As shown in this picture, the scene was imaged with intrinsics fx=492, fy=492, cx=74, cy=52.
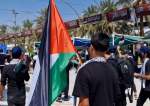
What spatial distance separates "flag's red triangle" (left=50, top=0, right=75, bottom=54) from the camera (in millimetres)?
6603

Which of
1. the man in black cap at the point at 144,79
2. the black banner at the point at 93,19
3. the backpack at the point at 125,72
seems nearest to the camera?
the backpack at the point at 125,72

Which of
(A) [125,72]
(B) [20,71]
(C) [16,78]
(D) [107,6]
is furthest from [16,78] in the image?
(D) [107,6]

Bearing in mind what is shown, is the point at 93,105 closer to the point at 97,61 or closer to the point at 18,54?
the point at 97,61

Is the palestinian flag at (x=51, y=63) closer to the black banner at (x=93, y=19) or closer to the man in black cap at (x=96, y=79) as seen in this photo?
the man in black cap at (x=96, y=79)

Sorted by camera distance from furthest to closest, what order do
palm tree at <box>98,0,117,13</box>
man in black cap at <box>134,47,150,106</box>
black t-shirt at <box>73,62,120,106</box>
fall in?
palm tree at <box>98,0,117,13</box> < man in black cap at <box>134,47,150,106</box> < black t-shirt at <box>73,62,120,106</box>

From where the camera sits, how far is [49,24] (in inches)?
264

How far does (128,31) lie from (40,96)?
2009 inches

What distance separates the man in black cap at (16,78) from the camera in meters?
7.92

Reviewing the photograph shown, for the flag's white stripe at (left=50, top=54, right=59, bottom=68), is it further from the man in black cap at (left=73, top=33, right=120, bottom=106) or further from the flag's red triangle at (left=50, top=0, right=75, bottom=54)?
the man in black cap at (left=73, top=33, right=120, bottom=106)

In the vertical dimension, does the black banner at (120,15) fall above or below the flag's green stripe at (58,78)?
above

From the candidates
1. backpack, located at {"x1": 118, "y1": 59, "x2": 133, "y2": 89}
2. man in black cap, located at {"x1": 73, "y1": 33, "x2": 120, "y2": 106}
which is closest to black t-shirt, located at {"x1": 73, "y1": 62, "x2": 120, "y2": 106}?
man in black cap, located at {"x1": 73, "y1": 33, "x2": 120, "y2": 106}

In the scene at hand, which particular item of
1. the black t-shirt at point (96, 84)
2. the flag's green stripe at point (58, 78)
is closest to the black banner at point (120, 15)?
the flag's green stripe at point (58, 78)

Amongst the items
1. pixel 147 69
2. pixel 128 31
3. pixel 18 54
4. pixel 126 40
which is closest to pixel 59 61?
pixel 18 54

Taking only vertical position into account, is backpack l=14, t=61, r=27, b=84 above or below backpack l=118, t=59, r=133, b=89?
above
